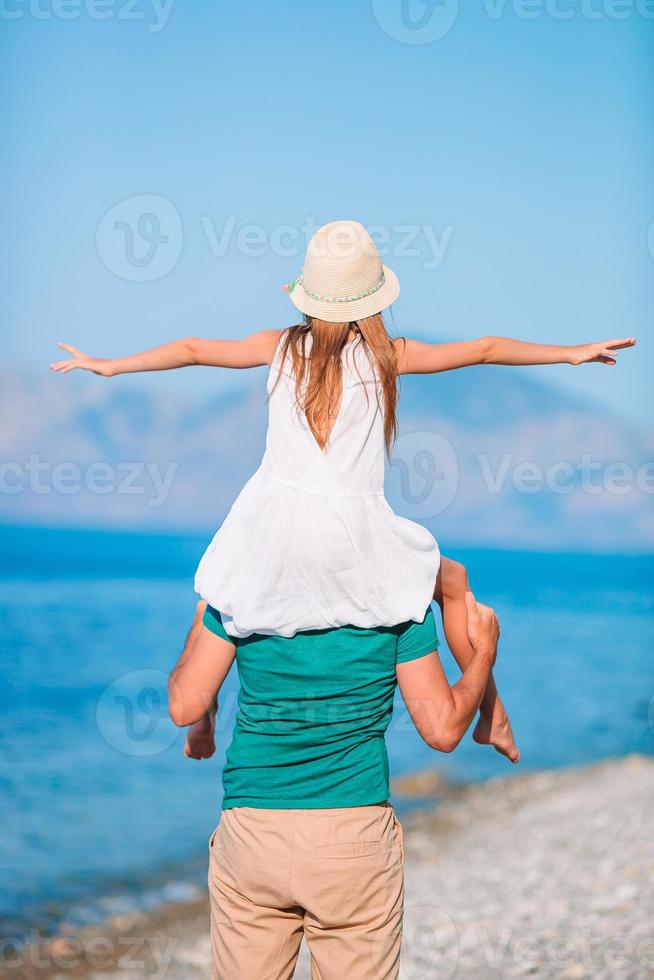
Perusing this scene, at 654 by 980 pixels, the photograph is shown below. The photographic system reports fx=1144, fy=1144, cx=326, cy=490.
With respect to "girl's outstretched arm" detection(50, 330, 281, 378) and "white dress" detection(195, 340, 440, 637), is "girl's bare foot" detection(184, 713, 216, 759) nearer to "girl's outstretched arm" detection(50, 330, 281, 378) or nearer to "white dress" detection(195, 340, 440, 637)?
"white dress" detection(195, 340, 440, 637)

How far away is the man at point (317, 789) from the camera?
2.17 metres

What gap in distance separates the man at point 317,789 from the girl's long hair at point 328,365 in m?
0.41

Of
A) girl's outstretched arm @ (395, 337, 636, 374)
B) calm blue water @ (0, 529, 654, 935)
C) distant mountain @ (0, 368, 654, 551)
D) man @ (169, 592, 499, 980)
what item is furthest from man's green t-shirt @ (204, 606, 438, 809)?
distant mountain @ (0, 368, 654, 551)

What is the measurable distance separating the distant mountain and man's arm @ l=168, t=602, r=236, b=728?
3532cm

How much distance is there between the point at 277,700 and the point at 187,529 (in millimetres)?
44706

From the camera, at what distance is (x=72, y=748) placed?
1556cm

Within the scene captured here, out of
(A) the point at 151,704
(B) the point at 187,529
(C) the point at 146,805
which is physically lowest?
(B) the point at 187,529

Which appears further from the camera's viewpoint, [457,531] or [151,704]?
[457,531]

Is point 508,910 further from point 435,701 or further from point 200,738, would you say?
point 435,701

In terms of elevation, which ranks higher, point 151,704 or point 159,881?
point 159,881

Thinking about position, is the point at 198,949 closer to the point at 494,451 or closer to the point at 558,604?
the point at 558,604

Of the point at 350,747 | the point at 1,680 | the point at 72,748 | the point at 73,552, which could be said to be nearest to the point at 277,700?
the point at 350,747

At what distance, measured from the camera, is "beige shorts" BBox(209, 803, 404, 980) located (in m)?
2.16

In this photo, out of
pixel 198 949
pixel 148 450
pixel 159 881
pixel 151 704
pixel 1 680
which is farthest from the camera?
pixel 148 450
